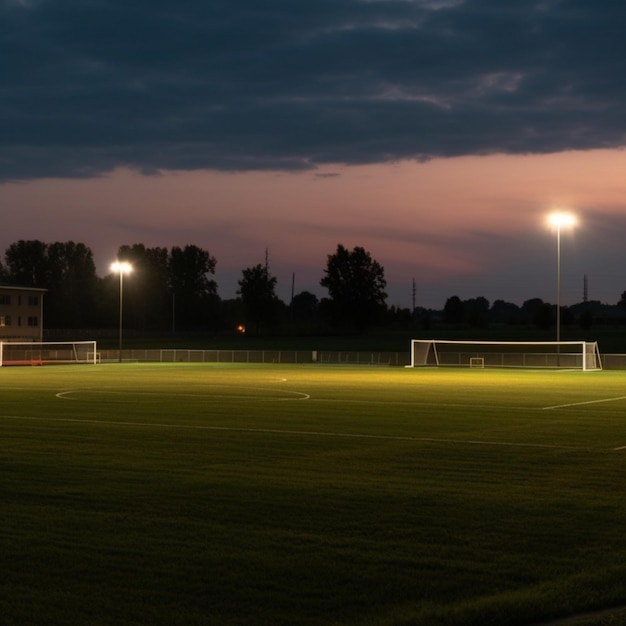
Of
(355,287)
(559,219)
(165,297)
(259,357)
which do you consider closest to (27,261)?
(165,297)

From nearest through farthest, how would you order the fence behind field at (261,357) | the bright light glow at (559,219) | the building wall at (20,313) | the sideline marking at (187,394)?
the sideline marking at (187,394)
the bright light glow at (559,219)
the fence behind field at (261,357)
the building wall at (20,313)

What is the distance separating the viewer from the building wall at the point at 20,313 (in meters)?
126

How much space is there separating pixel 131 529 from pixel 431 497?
4.23 metres

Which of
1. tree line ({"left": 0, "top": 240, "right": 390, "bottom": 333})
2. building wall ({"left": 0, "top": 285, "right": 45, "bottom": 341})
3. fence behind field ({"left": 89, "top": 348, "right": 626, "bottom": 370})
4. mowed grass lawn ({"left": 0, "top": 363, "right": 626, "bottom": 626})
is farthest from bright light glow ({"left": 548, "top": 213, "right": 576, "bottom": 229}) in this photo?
tree line ({"left": 0, "top": 240, "right": 390, "bottom": 333})

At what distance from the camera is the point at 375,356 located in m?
81.8

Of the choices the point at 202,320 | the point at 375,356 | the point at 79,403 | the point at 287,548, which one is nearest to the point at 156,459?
the point at 287,548

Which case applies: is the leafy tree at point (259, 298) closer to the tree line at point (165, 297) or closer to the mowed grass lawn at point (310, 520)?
the tree line at point (165, 297)

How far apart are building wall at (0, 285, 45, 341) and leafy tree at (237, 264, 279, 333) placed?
53.7 metres

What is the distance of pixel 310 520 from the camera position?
11883 millimetres

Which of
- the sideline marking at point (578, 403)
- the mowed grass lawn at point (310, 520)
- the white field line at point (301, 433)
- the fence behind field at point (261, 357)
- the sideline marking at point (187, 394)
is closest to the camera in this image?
the mowed grass lawn at point (310, 520)

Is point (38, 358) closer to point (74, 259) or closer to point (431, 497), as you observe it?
point (431, 497)

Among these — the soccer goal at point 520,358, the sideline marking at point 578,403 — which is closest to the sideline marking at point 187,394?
the sideline marking at point 578,403

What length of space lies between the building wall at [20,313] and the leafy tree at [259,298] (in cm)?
5367

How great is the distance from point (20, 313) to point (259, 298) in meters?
58.3
